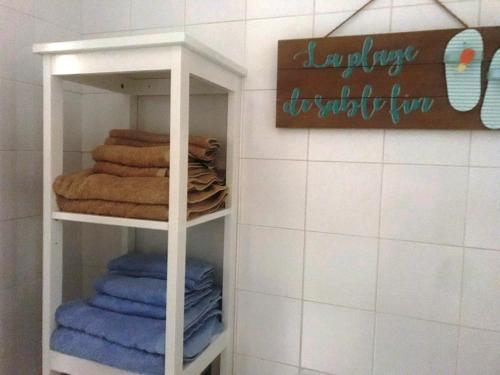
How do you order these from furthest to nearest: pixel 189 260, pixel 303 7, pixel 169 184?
1. pixel 189 260
2. pixel 303 7
3. pixel 169 184

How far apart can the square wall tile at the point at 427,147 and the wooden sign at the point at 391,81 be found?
0.03m

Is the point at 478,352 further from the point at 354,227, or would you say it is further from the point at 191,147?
the point at 191,147

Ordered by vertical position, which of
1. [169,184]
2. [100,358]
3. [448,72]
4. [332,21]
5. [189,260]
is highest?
[332,21]

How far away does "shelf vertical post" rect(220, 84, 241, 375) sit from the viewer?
45.7 inches

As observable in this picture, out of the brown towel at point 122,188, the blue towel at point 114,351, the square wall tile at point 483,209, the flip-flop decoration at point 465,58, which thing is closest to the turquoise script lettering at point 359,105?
the flip-flop decoration at point 465,58

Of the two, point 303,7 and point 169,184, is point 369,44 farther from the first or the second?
point 169,184

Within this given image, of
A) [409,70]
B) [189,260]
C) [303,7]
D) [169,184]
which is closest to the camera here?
[169,184]

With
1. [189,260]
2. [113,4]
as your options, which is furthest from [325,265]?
[113,4]

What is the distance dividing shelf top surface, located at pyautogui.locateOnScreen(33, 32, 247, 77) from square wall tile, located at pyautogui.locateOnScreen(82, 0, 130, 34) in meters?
0.41

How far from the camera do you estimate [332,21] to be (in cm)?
110

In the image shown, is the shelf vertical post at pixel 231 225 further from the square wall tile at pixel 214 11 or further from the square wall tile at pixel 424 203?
the square wall tile at pixel 424 203

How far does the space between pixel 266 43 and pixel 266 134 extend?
0.27 m

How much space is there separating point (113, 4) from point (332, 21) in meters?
0.75

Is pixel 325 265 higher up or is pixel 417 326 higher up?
pixel 325 265
